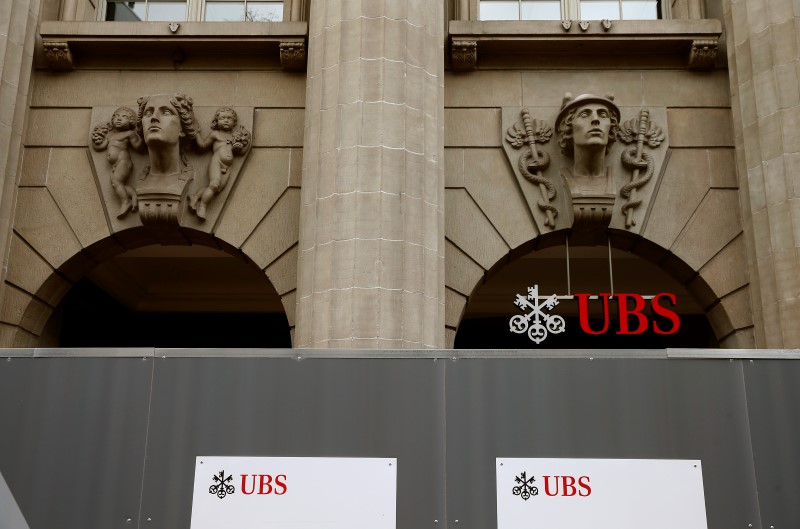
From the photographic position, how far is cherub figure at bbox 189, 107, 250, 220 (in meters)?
13.0

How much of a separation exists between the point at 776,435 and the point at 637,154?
661 cm

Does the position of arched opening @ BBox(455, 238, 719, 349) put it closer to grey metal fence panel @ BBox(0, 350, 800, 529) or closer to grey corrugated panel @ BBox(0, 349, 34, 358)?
grey metal fence panel @ BBox(0, 350, 800, 529)

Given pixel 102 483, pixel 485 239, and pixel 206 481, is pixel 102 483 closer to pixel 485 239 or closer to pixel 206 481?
pixel 206 481

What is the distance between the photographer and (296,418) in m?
7.17

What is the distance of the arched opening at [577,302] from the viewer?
16953mm

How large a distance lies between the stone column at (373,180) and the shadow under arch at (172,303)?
553 centimetres

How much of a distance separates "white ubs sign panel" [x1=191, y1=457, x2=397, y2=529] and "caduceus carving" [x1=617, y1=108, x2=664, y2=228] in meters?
7.10

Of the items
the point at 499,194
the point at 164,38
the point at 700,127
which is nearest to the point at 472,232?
the point at 499,194

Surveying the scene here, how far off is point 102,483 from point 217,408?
1.02 meters

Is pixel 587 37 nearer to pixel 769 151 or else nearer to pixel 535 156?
pixel 535 156

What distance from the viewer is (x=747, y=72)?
41.7ft

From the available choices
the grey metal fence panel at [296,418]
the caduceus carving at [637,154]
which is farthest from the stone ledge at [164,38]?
the grey metal fence panel at [296,418]

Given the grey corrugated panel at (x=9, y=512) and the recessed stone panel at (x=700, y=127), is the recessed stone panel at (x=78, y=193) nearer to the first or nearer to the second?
the grey corrugated panel at (x=9, y=512)

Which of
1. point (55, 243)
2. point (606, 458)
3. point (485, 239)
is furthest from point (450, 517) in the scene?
point (55, 243)
